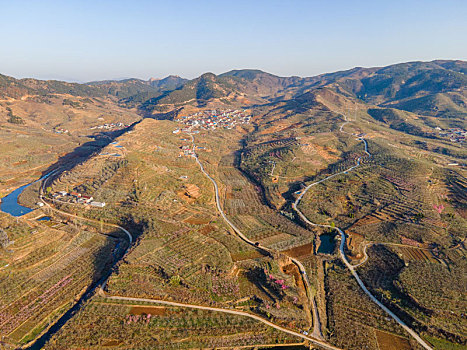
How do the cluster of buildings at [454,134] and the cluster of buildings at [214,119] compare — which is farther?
the cluster of buildings at [214,119]

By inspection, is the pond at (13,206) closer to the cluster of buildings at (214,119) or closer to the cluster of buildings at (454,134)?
the cluster of buildings at (214,119)

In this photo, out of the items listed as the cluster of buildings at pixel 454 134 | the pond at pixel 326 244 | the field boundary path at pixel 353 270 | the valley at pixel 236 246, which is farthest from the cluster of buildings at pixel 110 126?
the cluster of buildings at pixel 454 134

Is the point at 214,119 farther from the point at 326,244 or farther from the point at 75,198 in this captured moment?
the point at 326,244

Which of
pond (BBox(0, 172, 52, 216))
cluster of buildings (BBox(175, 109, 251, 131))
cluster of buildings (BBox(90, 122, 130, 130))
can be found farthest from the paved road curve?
cluster of buildings (BBox(90, 122, 130, 130))

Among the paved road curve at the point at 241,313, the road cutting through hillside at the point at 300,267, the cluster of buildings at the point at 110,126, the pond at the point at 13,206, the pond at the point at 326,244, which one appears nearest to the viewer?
the paved road curve at the point at 241,313

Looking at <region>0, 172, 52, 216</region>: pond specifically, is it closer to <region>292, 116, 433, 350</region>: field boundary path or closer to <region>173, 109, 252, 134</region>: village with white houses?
<region>292, 116, 433, 350</region>: field boundary path

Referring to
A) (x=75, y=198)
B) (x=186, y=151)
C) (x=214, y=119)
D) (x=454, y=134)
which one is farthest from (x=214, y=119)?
(x=454, y=134)
